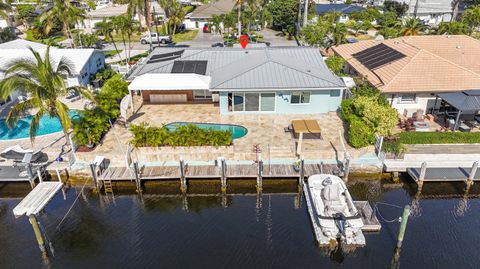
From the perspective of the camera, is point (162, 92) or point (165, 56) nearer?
point (162, 92)

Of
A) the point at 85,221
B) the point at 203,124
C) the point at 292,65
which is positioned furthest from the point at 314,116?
the point at 85,221

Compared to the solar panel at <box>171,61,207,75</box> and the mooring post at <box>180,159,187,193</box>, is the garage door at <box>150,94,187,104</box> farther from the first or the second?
the mooring post at <box>180,159,187,193</box>

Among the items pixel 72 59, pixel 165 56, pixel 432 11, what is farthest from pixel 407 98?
pixel 432 11

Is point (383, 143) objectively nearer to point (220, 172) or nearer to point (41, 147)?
point (220, 172)

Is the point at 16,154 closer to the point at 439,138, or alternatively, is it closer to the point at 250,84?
the point at 250,84

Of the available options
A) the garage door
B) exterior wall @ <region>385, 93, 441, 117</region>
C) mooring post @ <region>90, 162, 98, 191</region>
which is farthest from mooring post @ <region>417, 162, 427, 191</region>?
mooring post @ <region>90, 162, 98, 191</region>

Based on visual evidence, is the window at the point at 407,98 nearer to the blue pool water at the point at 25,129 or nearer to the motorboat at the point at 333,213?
the motorboat at the point at 333,213

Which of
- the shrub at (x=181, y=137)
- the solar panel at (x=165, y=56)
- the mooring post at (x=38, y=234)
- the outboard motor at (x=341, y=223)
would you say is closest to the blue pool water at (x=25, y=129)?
the shrub at (x=181, y=137)
